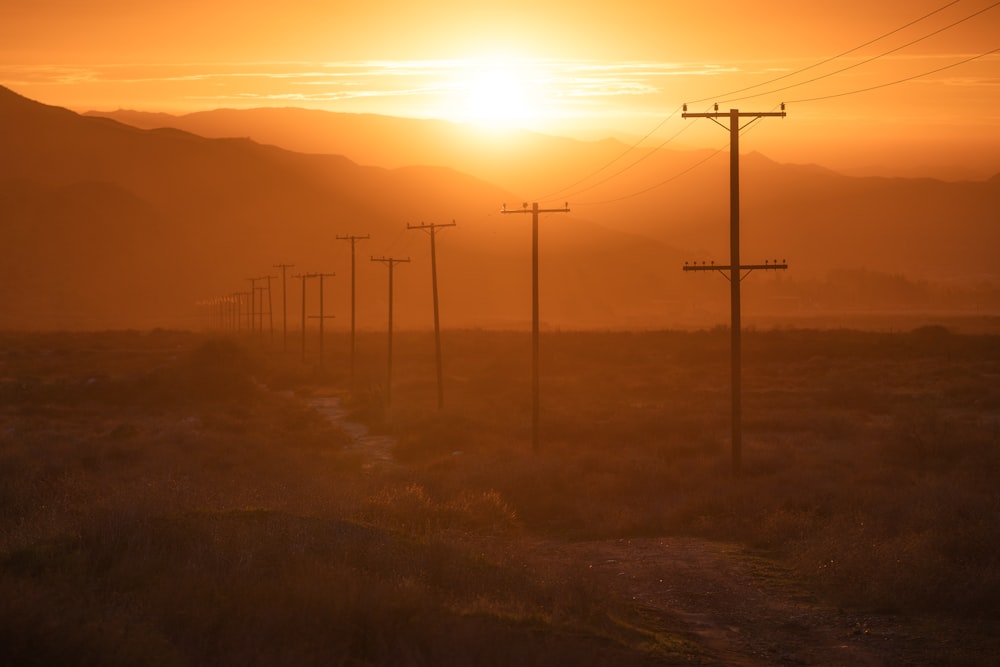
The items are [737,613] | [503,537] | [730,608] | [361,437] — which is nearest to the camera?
[737,613]

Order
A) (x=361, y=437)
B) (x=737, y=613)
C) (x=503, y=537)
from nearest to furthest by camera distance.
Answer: (x=737, y=613), (x=503, y=537), (x=361, y=437)

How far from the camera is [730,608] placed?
14.9 m

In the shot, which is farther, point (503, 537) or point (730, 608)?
point (503, 537)

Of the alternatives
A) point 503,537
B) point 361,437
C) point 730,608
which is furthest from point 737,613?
point 361,437

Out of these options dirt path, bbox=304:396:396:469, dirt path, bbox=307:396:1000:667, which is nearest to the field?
dirt path, bbox=307:396:1000:667

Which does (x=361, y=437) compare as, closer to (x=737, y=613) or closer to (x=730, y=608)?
(x=730, y=608)

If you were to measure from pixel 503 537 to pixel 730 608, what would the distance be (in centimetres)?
643

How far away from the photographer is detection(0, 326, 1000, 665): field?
35.7 feet

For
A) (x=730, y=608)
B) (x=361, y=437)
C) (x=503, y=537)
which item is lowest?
(x=361, y=437)

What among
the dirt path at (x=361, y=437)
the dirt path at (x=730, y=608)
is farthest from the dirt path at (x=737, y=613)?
the dirt path at (x=361, y=437)

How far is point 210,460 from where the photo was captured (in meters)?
29.8

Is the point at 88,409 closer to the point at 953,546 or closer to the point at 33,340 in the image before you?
the point at 953,546

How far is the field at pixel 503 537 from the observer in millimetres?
10867

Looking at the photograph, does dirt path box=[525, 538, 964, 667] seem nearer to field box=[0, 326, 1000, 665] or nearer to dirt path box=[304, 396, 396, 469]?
field box=[0, 326, 1000, 665]
